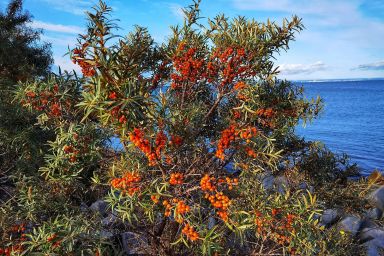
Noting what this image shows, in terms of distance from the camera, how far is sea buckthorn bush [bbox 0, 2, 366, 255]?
3746mm

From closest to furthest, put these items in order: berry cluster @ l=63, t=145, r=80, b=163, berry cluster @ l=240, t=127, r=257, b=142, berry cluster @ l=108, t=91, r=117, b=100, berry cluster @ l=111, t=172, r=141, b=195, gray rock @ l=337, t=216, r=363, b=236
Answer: berry cluster @ l=108, t=91, r=117, b=100 → berry cluster @ l=111, t=172, r=141, b=195 → berry cluster @ l=240, t=127, r=257, b=142 → berry cluster @ l=63, t=145, r=80, b=163 → gray rock @ l=337, t=216, r=363, b=236

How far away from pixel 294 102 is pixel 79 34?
15.7 feet

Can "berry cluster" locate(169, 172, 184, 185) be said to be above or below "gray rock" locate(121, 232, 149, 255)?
above

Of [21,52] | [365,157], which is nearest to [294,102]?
[21,52]

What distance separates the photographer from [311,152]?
8.59 metres

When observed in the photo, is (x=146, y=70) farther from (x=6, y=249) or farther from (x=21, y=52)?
(x=21, y=52)

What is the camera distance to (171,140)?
14.9 feet

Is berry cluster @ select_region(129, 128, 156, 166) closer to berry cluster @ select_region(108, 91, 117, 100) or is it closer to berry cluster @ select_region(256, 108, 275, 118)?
berry cluster @ select_region(108, 91, 117, 100)

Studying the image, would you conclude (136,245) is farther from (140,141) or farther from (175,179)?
(140,141)

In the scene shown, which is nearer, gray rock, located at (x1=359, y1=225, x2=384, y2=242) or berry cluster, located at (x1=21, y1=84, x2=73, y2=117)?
berry cluster, located at (x1=21, y1=84, x2=73, y2=117)

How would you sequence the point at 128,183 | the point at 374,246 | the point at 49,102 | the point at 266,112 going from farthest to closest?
the point at 374,246 → the point at 266,112 → the point at 49,102 → the point at 128,183

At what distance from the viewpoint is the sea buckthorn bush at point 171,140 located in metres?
3.75

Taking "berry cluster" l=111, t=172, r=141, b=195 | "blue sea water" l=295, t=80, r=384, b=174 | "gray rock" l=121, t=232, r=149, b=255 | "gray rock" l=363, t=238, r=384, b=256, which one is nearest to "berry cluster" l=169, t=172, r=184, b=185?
"berry cluster" l=111, t=172, r=141, b=195

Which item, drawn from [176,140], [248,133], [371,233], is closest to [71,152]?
[176,140]
